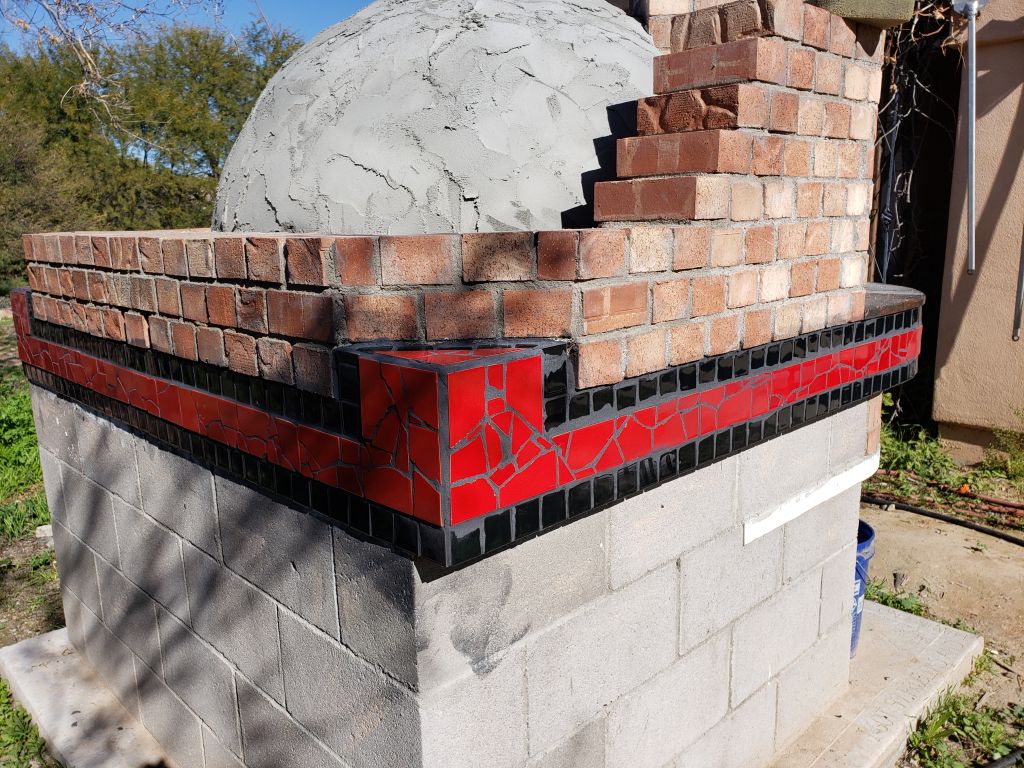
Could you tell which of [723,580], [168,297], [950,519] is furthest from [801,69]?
[950,519]

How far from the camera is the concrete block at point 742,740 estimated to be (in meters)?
2.45

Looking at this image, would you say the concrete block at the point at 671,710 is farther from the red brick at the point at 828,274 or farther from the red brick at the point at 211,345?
the red brick at the point at 211,345

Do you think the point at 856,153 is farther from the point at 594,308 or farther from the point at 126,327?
the point at 126,327

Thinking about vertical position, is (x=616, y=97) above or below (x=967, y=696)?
above

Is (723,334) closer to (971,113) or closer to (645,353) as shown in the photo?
(645,353)

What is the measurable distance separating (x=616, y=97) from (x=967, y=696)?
3027 millimetres

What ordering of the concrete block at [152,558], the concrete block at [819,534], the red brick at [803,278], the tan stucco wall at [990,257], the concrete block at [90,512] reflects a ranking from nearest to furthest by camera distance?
1. the red brick at [803,278]
2. the concrete block at [152,558]
3. the concrete block at [819,534]
4. the concrete block at [90,512]
5. the tan stucco wall at [990,257]

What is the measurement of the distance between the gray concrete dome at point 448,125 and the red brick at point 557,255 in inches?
21.7

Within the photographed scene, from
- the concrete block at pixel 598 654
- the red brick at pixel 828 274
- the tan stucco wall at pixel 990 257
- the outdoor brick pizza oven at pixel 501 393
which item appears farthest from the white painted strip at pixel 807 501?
the tan stucco wall at pixel 990 257

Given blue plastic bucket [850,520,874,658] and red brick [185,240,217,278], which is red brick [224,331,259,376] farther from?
blue plastic bucket [850,520,874,658]

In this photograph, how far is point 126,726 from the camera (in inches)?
120

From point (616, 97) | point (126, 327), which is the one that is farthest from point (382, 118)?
point (126, 327)

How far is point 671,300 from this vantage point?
1867mm

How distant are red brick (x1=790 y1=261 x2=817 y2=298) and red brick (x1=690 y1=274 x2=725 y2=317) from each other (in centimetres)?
36
